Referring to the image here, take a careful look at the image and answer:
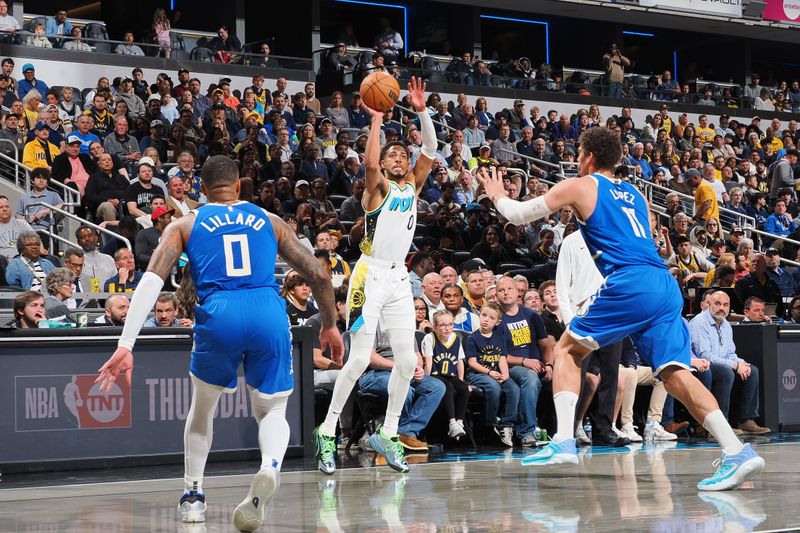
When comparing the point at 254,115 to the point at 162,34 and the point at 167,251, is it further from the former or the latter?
the point at 167,251

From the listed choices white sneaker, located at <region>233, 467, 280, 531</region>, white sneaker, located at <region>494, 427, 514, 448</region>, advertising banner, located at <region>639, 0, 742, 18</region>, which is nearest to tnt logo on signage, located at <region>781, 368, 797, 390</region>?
white sneaker, located at <region>494, 427, 514, 448</region>

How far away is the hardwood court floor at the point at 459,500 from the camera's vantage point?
6016 millimetres

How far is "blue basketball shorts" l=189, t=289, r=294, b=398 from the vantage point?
6.06m

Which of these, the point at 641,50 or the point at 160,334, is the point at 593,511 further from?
the point at 641,50

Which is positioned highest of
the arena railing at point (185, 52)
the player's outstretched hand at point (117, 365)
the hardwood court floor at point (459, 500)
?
the arena railing at point (185, 52)

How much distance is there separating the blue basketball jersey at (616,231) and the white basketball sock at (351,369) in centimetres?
207

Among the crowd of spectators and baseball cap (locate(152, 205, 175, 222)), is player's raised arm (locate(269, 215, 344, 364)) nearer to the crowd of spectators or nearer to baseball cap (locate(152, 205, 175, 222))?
the crowd of spectators

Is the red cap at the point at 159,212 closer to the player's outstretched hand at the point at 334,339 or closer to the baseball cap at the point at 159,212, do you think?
the baseball cap at the point at 159,212

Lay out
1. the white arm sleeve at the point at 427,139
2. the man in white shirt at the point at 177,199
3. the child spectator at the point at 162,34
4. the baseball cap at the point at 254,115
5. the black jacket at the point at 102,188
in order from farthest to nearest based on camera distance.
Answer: the child spectator at the point at 162,34
the baseball cap at the point at 254,115
the black jacket at the point at 102,188
the man in white shirt at the point at 177,199
the white arm sleeve at the point at 427,139

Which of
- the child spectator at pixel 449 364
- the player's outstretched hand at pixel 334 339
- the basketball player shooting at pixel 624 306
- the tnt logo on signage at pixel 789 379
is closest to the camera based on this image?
the player's outstretched hand at pixel 334 339

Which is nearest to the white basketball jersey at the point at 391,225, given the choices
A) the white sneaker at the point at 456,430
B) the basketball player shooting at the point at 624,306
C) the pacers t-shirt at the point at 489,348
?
the basketball player shooting at the point at 624,306

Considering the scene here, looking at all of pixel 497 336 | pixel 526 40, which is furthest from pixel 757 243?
pixel 526 40

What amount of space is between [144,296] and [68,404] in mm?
3887

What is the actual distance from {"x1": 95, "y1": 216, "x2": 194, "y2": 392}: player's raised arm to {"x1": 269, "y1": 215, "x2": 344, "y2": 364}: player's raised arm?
1.71 ft
